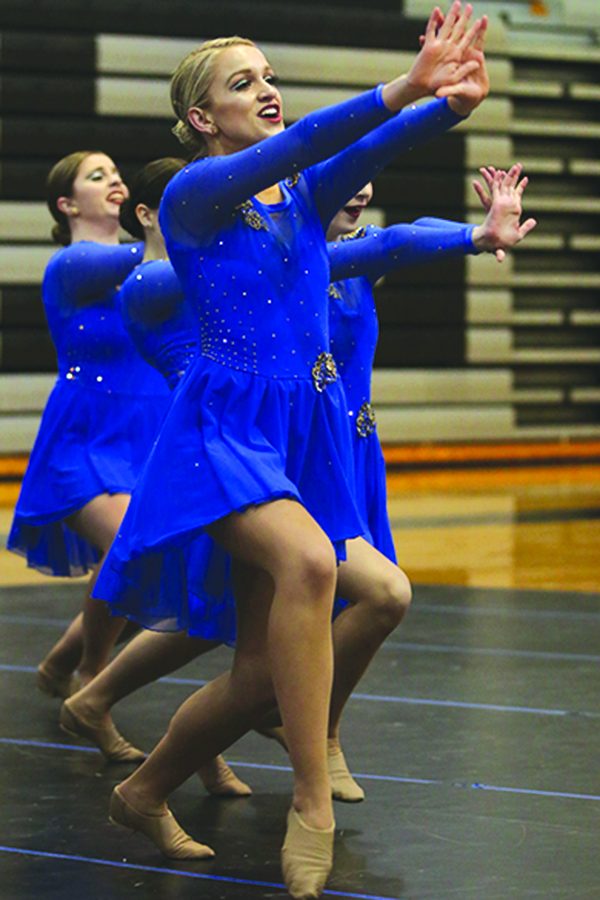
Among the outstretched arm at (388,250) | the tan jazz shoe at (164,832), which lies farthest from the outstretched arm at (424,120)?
the tan jazz shoe at (164,832)

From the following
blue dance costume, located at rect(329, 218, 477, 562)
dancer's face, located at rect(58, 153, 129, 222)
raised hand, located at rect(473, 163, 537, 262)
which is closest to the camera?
raised hand, located at rect(473, 163, 537, 262)

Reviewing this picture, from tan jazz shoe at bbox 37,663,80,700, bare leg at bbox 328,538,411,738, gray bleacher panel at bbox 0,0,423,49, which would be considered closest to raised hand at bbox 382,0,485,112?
bare leg at bbox 328,538,411,738

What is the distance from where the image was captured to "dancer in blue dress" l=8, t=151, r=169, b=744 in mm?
3611

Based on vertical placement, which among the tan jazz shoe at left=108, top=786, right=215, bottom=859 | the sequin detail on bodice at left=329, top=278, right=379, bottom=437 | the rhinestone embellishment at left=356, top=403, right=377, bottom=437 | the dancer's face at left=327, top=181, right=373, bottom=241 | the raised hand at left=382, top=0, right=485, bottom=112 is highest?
the raised hand at left=382, top=0, right=485, bottom=112

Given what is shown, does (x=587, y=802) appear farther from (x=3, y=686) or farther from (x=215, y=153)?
(x=3, y=686)

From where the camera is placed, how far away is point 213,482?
236 cm

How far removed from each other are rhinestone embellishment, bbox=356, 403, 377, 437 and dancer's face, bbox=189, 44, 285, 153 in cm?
68

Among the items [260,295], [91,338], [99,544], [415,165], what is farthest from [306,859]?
[415,165]

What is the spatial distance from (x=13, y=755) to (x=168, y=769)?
845 millimetres

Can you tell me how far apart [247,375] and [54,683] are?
1.59 meters

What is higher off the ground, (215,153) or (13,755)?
(215,153)

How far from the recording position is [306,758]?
2.29 m

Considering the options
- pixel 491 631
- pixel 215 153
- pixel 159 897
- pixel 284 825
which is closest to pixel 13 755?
pixel 284 825

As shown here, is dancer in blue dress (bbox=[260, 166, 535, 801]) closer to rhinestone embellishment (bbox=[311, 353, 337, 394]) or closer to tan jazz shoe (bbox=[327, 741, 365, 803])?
tan jazz shoe (bbox=[327, 741, 365, 803])
